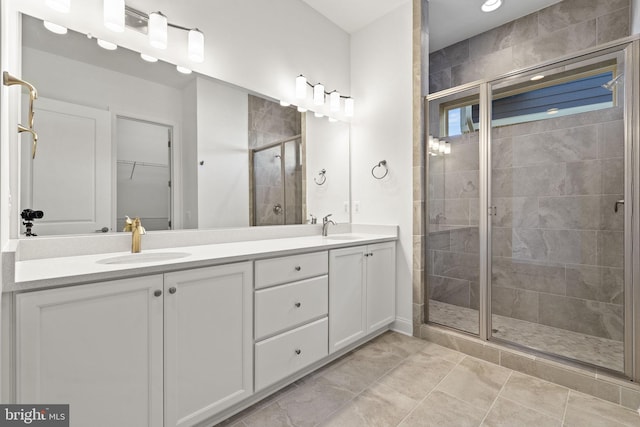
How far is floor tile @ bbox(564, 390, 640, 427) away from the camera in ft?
4.89

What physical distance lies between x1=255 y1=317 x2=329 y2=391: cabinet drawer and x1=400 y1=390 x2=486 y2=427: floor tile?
0.63 meters

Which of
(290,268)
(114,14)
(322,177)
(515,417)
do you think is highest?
(114,14)

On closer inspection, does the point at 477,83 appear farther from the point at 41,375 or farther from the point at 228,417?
the point at 41,375

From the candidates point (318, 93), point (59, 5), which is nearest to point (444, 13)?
point (318, 93)

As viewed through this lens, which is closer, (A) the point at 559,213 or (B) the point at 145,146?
(B) the point at 145,146

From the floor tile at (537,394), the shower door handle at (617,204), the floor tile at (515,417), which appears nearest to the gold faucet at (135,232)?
the floor tile at (515,417)

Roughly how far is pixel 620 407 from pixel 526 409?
1.71 ft

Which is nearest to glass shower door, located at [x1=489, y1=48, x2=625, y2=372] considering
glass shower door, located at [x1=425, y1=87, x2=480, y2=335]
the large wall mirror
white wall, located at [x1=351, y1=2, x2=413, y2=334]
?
glass shower door, located at [x1=425, y1=87, x2=480, y2=335]

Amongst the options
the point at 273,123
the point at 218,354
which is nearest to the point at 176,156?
the point at 273,123

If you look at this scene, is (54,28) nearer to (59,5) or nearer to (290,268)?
(59,5)

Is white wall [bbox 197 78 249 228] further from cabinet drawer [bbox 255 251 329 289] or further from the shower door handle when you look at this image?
the shower door handle

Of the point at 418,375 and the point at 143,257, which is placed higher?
the point at 143,257

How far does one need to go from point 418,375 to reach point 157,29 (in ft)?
8.75

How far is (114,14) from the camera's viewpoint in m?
1.53
